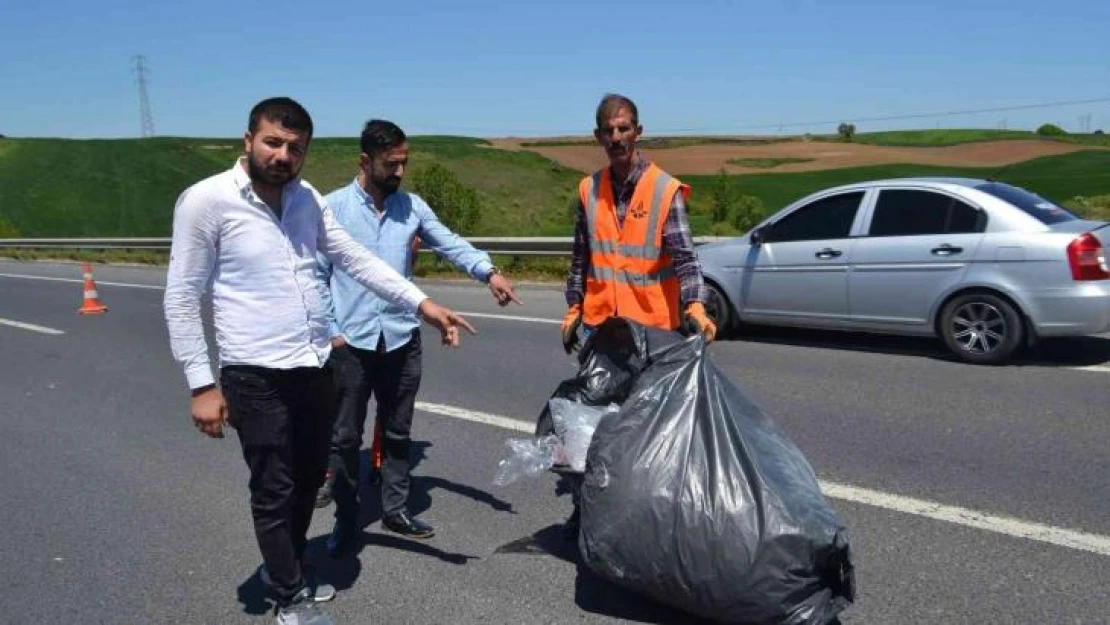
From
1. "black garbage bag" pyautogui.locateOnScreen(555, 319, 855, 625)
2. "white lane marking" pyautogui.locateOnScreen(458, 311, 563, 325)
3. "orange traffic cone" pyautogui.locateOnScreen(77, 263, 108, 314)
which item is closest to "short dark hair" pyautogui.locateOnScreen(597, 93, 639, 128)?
"black garbage bag" pyautogui.locateOnScreen(555, 319, 855, 625)

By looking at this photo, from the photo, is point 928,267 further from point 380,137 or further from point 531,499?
point 380,137

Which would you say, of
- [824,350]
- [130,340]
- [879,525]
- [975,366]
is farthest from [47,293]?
[879,525]

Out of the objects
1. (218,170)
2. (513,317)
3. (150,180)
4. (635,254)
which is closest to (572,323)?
(635,254)

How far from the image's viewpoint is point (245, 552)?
4355 millimetres

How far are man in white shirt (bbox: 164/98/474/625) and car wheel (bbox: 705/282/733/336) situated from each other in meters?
6.26

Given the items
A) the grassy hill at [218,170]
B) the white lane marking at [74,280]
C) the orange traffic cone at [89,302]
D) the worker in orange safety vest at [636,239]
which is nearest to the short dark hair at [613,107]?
the worker in orange safety vest at [636,239]

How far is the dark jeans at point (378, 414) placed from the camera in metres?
4.23

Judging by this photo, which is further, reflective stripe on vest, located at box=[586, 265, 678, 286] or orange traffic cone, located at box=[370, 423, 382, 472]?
orange traffic cone, located at box=[370, 423, 382, 472]

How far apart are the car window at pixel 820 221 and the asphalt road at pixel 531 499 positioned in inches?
42.5

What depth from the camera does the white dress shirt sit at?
10.4 feet

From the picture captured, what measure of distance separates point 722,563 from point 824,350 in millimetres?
5789

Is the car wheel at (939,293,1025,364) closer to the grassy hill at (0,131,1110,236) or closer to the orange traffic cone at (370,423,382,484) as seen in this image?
the orange traffic cone at (370,423,382,484)

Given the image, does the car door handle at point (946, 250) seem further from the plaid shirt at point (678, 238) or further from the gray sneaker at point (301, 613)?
the gray sneaker at point (301, 613)

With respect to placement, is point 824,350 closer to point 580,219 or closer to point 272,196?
point 580,219
